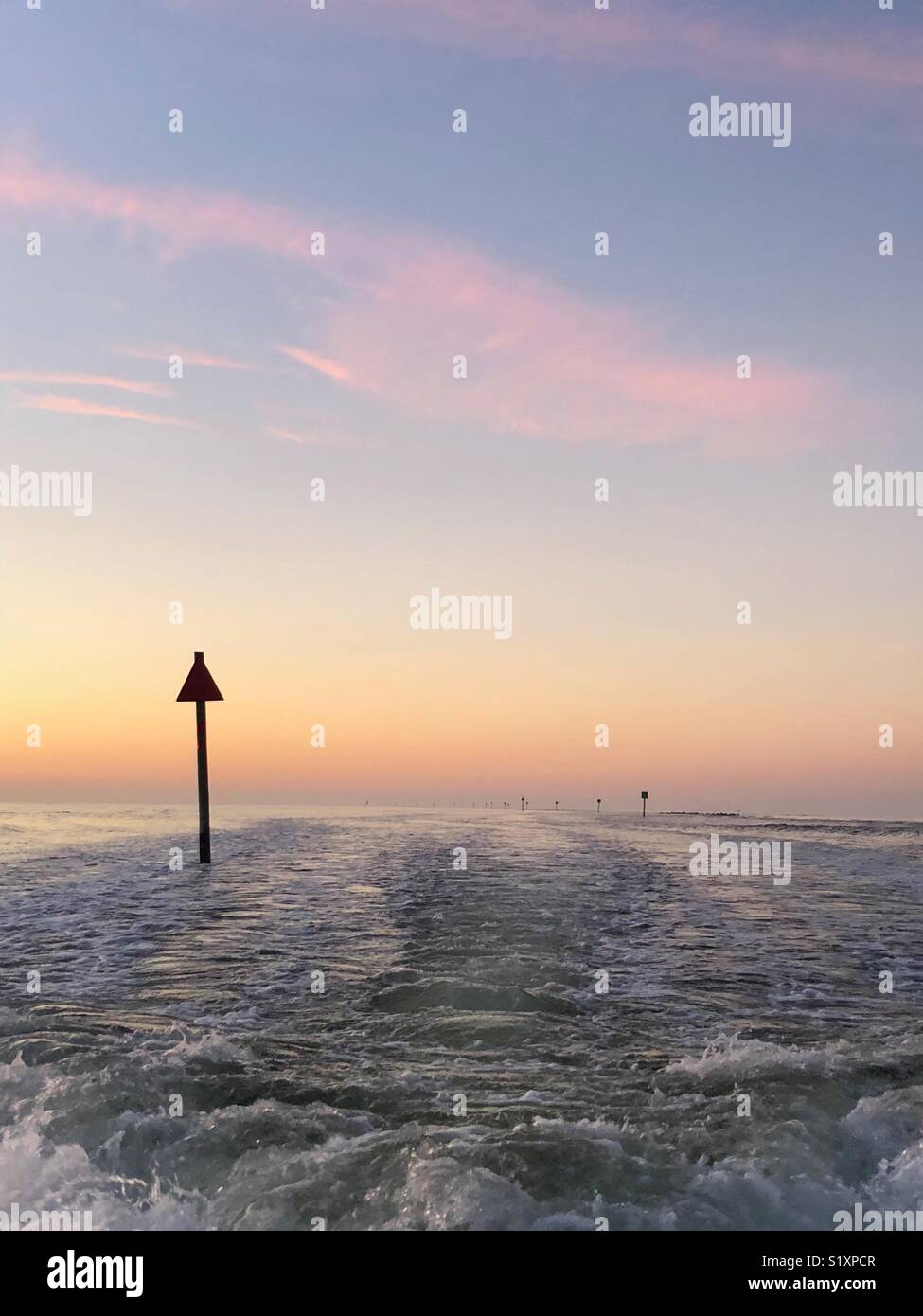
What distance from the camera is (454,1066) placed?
7.03m

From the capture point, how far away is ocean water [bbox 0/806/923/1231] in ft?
16.4

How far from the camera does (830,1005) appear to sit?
9352 millimetres

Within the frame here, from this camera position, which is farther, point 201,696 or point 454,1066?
point 201,696

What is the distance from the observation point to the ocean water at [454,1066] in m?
5.01

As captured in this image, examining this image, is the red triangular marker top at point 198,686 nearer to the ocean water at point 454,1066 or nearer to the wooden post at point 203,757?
the wooden post at point 203,757

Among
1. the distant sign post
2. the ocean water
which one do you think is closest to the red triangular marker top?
the distant sign post

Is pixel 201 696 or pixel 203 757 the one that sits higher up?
pixel 201 696

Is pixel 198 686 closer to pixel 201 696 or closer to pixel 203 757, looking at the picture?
pixel 201 696

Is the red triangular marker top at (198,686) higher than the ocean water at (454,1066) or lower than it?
higher

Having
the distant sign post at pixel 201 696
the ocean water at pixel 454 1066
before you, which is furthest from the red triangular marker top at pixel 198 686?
the ocean water at pixel 454 1066

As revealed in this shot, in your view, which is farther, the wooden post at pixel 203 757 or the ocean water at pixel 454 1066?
the wooden post at pixel 203 757

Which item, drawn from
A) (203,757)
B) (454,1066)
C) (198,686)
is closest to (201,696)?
(198,686)

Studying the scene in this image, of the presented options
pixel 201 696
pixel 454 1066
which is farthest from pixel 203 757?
pixel 454 1066
